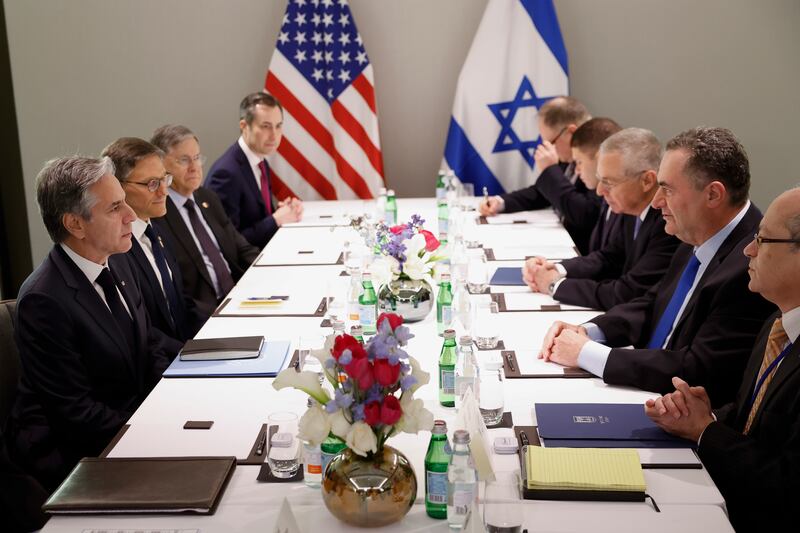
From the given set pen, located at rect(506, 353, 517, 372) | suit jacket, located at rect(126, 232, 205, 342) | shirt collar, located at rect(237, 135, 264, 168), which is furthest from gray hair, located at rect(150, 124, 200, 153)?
pen, located at rect(506, 353, 517, 372)

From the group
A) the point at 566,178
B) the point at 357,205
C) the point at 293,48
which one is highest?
the point at 293,48

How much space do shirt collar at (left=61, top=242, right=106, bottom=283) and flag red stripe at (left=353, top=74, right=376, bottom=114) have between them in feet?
12.6

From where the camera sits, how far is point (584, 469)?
210cm

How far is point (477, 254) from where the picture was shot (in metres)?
4.58

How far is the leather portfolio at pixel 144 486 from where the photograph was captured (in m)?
1.99

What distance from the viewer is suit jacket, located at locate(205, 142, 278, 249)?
5527 mm

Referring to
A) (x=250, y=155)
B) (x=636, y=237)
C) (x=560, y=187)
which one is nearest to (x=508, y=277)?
(x=636, y=237)

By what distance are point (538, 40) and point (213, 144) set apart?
2.56 meters

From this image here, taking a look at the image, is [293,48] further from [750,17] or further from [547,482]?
[547,482]

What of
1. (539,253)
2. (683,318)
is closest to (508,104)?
(539,253)

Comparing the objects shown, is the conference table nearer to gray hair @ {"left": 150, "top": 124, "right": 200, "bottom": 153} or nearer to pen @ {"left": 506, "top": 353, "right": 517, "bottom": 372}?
pen @ {"left": 506, "top": 353, "right": 517, "bottom": 372}

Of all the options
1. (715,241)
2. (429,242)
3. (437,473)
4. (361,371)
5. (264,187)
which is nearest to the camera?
(361,371)

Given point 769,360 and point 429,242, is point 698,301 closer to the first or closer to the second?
point 769,360

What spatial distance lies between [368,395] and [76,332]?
146 cm
